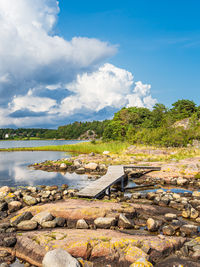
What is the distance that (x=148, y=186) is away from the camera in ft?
46.1

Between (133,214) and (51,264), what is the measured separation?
13.2 ft

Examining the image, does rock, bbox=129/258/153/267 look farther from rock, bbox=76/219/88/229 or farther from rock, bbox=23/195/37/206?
rock, bbox=23/195/37/206

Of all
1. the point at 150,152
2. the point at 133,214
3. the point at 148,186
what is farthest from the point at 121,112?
the point at 133,214

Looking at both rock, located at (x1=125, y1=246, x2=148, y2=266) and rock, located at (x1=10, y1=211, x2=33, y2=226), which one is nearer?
rock, located at (x1=125, y1=246, x2=148, y2=266)

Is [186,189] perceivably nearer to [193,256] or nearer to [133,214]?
[133,214]

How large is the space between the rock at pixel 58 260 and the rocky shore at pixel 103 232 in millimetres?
19

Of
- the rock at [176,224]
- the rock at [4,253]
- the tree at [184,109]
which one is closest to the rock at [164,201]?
the rock at [176,224]

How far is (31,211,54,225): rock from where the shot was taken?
700 centimetres

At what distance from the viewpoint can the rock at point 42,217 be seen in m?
7.00

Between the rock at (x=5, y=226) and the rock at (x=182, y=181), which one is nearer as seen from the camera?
the rock at (x=5, y=226)

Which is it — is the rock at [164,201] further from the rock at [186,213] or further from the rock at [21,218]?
the rock at [21,218]

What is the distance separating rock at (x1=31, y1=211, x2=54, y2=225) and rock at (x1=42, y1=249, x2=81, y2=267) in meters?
2.29

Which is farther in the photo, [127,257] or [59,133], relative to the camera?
[59,133]

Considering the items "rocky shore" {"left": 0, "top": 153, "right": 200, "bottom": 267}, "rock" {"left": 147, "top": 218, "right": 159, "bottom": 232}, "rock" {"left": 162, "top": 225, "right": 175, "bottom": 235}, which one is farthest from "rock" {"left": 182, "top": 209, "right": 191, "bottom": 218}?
"rock" {"left": 147, "top": 218, "right": 159, "bottom": 232}
